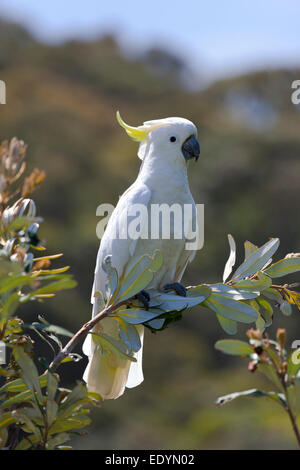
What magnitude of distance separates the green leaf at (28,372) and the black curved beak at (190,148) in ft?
4.27

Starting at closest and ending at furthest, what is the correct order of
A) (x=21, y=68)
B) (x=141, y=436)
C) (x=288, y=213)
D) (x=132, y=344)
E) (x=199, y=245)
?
(x=132, y=344) → (x=199, y=245) → (x=141, y=436) → (x=288, y=213) → (x=21, y=68)

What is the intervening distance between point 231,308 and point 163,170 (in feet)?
3.14

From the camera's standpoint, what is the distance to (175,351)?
11672mm

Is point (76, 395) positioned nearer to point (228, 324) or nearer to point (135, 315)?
point (135, 315)

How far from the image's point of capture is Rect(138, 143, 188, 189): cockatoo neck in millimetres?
2506

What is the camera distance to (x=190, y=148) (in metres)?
2.54

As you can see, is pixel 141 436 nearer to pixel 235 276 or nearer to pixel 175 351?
pixel 175 351

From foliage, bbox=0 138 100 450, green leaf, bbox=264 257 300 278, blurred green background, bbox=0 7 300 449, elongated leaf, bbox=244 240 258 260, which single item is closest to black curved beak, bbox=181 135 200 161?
elongated leaf, bbox=244 240 258 260

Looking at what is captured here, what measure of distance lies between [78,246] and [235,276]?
34.1 ft

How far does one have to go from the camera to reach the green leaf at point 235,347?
1.43m

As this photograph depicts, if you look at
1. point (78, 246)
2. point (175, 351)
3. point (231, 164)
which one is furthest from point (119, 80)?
point (175, 351)

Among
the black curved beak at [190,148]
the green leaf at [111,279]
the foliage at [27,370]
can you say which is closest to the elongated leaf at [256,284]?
the green leaf at [111,279]

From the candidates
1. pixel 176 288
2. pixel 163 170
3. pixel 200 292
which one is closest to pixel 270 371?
pixel 200 292

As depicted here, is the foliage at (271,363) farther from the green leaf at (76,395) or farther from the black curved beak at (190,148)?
the black curved beak at (190,148)
